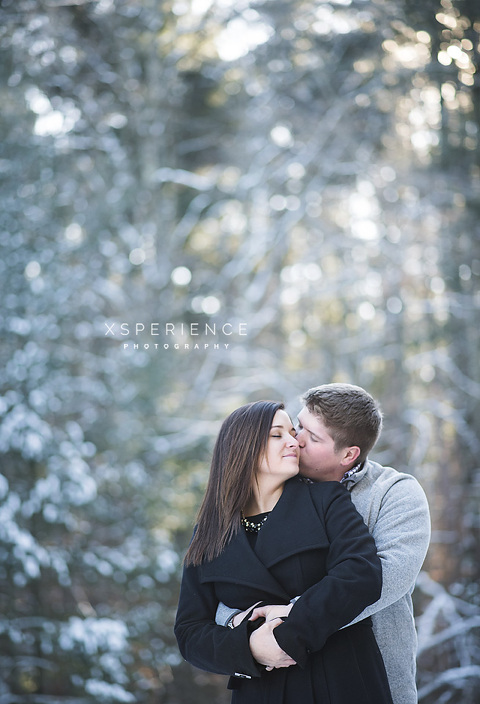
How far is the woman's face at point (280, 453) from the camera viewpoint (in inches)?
44.1

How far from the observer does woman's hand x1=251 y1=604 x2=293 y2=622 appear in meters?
1.02

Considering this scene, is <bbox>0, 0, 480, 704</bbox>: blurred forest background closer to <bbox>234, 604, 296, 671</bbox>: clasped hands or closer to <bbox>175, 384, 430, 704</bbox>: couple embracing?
<bbox>175, 384, 430, 704</bbox>: couple embracing

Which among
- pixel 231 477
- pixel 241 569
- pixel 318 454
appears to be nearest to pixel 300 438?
pixel 318 454

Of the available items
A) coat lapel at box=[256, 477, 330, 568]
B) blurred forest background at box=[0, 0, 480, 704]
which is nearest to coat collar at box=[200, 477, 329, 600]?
coat lapel at box=[256, 477, 330, 568]

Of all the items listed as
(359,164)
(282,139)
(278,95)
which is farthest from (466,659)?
(278,95)

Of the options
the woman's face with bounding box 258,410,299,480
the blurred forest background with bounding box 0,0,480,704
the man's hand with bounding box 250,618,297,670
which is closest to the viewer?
the man's hand with bounding box 250,618,297,670

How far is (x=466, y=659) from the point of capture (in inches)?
120

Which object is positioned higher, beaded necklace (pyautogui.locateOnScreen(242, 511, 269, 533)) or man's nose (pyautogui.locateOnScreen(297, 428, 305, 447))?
man's nose (pyautogui.locateOnScreen(297, 428, 305, 447))

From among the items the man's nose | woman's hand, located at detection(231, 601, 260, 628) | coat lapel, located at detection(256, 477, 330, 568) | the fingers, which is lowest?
woman's hand, located at detection(231, 601, 260, 628)

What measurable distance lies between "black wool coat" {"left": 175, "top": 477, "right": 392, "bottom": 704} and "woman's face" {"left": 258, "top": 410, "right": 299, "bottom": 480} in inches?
1.6

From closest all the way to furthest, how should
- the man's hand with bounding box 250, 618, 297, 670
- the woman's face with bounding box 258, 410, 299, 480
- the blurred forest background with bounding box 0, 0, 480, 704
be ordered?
the man's hand with bounding box 250, 618, 297, 670
the woman's face with bounding box 258, 410, 299, 480
the blurred forest background with bounding box 0, 0, 480, 704

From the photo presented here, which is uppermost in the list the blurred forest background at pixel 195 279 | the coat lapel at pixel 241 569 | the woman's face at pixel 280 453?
the woman's face at pixel 280 453

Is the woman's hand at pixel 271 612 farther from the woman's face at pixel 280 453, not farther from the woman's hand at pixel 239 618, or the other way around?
the woman's face at pixel 280 453

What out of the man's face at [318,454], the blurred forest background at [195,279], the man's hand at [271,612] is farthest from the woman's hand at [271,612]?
the blurred forest background at [195,279]
